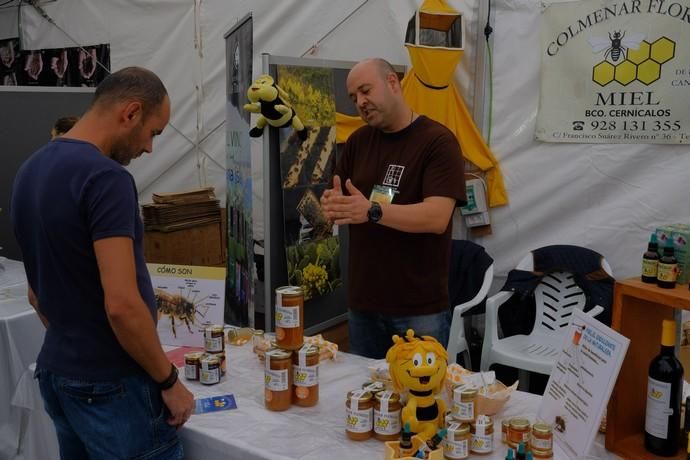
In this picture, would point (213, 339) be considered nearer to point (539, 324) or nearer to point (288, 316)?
point (288, 316)

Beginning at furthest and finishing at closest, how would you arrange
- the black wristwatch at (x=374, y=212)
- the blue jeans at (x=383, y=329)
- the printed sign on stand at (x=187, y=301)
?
the blue jeans at (x=383, y=329)
the printed sign on stand at (x=187, y=301)
the black wristwatch at (x=374, y=212)

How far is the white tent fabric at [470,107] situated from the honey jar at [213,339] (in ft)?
6.20

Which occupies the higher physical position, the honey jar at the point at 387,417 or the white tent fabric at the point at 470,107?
the white tent fabric at the point at 470,107

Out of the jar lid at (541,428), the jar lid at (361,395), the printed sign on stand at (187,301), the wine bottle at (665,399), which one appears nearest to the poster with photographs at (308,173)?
the printed sign on stand at (187,301)

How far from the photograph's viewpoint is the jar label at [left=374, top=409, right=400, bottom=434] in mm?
1267

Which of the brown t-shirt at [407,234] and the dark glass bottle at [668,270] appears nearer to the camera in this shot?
the dark glass bottle at [668,270]

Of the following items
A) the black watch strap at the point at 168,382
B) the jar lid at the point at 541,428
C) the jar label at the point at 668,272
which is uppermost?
the jar label at the point at 668,272

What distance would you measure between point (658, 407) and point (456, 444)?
1.22 ft

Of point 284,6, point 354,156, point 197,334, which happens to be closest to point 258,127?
point 354,156

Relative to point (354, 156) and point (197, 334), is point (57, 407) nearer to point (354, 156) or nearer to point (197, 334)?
point (197, 334)

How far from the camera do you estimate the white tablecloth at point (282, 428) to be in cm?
126

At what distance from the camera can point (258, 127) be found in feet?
8.63

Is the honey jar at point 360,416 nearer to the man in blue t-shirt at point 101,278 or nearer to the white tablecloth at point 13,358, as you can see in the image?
the man in blue t-shirt at point 101,278

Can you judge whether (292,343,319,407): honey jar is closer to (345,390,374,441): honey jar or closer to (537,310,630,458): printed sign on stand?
(345,390,374,441): honey jar
